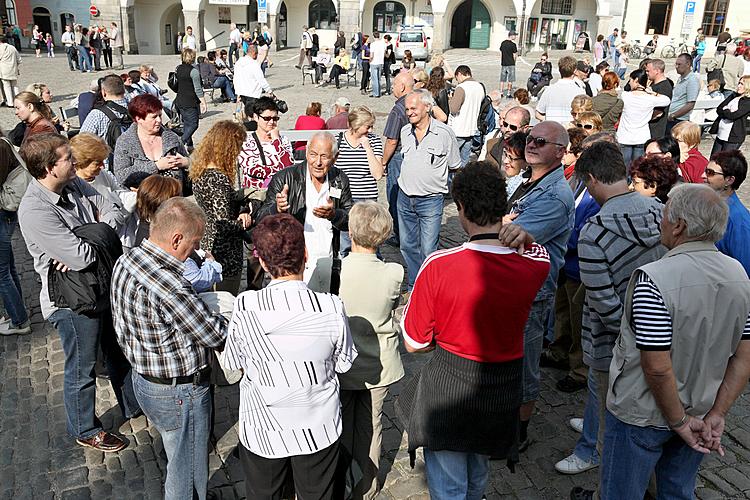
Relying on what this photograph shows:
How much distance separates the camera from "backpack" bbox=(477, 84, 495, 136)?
8.80 meters

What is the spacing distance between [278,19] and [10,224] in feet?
107

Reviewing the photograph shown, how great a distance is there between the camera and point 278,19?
1380 inches

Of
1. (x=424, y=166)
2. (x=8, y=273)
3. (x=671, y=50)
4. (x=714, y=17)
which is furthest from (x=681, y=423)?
(x=714, y=17)

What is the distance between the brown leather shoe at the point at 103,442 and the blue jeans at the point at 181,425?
940 millimetres

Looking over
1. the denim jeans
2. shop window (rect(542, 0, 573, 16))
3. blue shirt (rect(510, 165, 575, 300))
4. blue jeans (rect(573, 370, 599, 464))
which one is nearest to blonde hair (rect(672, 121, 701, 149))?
blue shirt (rect(510, 165, 575, 300))

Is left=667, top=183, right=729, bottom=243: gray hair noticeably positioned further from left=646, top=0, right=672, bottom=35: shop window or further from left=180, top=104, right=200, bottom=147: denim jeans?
left=646, top=0, right=672, bottom=35: shop window

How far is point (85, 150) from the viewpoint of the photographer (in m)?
4.02

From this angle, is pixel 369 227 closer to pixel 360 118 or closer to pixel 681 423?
pixel 681 423

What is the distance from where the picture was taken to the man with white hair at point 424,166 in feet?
17.6

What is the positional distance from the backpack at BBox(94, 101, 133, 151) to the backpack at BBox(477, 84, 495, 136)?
4773mm

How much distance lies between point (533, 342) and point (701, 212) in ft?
4.55

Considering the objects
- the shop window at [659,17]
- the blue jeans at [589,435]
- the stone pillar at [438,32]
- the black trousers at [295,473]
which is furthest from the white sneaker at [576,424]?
the shop window at [659,17]

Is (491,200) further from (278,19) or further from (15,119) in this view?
(278,19)

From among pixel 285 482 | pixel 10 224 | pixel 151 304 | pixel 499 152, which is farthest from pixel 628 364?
pixel 10 224
